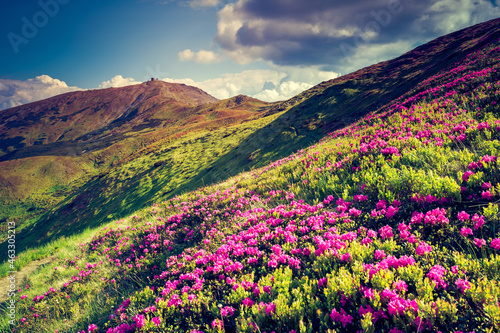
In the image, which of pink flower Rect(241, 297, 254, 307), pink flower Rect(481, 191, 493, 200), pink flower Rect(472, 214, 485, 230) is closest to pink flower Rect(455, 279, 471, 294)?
pink flower Rect(472, 214, 485, 230)

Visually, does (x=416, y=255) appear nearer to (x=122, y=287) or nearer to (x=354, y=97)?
(x=122, y=287)

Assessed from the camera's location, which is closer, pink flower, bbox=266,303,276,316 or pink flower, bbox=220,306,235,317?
pink flower, bbox=266,303,276,316

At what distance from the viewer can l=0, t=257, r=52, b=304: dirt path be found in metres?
8.37

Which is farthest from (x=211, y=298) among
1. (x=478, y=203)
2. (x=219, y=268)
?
(x=478, y=203)

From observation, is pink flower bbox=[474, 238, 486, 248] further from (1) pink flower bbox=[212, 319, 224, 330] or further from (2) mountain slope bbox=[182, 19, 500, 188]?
(2) mountain slope bbox=[182, 19, 500, 188]

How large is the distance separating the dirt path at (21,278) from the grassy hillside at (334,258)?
85cm

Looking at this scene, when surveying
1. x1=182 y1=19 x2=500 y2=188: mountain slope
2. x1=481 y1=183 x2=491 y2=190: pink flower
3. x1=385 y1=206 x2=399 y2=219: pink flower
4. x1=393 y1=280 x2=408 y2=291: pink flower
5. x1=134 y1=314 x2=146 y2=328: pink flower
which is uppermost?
x1=182 y1=19 x2=500 y2=188: mountain slope

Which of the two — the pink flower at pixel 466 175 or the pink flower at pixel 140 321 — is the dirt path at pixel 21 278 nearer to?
the pink flower at pixel 140 321

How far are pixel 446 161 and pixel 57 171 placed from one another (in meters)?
118

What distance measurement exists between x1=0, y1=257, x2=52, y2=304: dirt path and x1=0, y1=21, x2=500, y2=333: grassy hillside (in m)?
0.85

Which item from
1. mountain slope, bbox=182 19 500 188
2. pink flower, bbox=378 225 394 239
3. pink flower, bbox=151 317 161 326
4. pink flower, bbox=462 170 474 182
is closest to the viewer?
pink flower, bbox=151 317 161 326

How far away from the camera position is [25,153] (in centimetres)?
12825

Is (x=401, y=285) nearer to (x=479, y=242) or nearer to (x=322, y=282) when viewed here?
(x=322, y=282)

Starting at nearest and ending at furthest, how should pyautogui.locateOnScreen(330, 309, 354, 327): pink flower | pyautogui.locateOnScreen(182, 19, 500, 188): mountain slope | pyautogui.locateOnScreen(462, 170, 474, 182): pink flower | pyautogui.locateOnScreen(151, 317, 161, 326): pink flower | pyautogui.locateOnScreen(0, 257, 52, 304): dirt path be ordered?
1. pyautogui.locateOnScreen(330, 309, 354, 327): pink flower
2. pyautogui.locateOnScreen(151, 317, 161, 326): pink flower
3. pyautogui.locateOnScreen(462, 170, 474, 182): pink flower
4. pyautogui.locateOnScreen(0, 257, 52, 304): dirt path
5. pyautogui.locateOnScreen(182, 19, 500, 188): mountain slope
